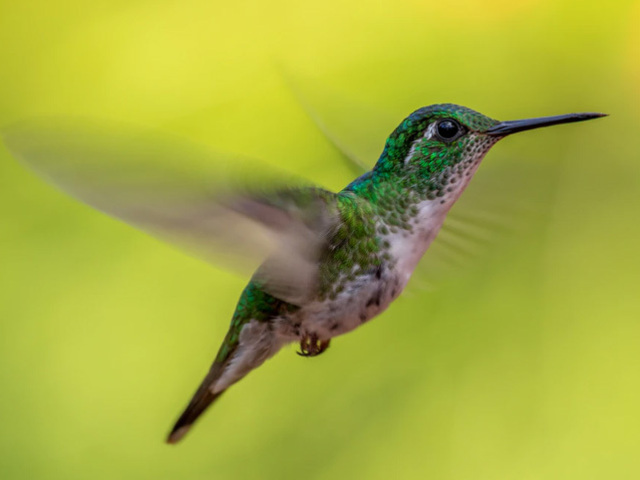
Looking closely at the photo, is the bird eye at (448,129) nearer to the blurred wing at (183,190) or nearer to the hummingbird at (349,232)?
the hummingbird at (349,232)

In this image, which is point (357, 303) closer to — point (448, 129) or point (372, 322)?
point (448, 129)

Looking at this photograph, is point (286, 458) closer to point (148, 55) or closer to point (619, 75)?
point (148, 55)

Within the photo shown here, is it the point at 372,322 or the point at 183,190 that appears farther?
the point at 372,322

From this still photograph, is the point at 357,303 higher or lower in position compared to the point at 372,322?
higher

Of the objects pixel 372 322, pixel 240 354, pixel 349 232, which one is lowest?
pixel 372 322

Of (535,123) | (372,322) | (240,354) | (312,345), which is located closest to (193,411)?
(240,354)

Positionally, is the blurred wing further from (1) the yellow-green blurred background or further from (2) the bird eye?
(1) the yellow-green blurred background

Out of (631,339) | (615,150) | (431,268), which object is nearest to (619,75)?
(615,150)

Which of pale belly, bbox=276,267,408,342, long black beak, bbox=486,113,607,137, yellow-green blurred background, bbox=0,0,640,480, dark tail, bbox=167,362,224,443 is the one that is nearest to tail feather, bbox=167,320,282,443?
dark tail, bbox=167,362,224,443
